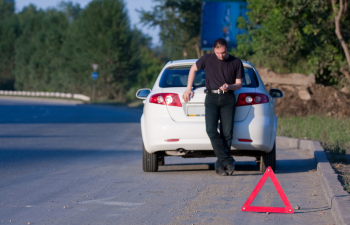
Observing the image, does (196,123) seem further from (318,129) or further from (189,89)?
(318,129)

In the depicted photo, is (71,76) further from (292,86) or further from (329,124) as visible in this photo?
(329,124)

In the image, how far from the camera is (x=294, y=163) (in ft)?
30.4

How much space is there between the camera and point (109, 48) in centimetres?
5347

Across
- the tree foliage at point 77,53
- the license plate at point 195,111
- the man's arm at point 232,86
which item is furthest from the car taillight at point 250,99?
the tree foliage at point 77,53

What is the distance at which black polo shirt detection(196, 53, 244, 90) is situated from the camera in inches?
284

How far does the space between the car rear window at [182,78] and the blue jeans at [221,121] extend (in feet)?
1.61

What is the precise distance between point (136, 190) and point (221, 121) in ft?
4.88

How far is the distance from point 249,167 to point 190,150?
1.70m

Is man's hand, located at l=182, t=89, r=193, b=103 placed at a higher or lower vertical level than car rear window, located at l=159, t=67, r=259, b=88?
lower

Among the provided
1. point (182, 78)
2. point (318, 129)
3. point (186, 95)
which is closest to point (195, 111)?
point (186, 95)

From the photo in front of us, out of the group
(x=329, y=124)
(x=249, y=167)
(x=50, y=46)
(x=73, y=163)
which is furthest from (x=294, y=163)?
(x=50, y=46)

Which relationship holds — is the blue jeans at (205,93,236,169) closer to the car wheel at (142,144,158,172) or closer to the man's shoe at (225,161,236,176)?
the man's shoe at (225,161,236,176)

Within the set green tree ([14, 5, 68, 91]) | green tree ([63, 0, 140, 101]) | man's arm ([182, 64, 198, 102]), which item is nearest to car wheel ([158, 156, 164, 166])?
man's arm ([182, 64, 198, 102])

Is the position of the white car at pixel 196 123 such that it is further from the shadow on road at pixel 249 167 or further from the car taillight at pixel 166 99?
the shadow on road at pixel 249 167
